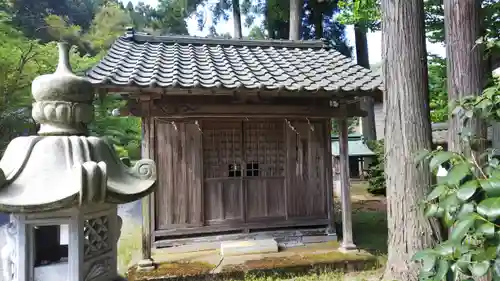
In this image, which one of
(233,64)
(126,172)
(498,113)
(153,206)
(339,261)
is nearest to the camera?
(498,113)

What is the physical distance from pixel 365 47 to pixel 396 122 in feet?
47.7

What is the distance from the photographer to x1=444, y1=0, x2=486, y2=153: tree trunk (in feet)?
10.6

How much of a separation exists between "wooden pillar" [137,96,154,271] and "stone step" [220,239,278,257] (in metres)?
1.28

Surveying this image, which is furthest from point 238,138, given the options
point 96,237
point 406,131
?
point 96,237

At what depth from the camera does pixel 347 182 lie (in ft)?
19.9

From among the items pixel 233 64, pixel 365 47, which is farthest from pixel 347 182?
pixel 365 47

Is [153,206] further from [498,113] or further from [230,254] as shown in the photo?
[498,113]

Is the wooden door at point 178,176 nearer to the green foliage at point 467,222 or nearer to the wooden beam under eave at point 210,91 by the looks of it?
the wooden beam under eave at point 210,91

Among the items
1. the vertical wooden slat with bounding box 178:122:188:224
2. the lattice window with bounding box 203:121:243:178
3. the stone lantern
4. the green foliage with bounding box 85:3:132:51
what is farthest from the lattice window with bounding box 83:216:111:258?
the green foliage with bounding box 85:3:132:51

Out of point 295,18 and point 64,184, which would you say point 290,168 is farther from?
point 295,18

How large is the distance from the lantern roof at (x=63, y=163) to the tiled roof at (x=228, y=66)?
2744 millimetres

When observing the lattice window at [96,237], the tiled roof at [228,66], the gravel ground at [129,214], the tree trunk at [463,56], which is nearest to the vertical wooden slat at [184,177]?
the tiled roof at [228,66]

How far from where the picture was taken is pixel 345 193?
237 inches

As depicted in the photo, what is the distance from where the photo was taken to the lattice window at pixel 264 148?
6.47 metres
